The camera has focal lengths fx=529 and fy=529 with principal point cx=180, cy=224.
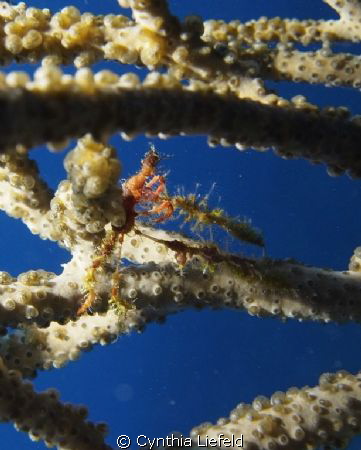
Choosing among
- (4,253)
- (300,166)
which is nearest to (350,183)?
(300,166)

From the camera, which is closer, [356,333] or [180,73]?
[180,73]

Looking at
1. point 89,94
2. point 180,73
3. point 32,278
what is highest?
point 180,73

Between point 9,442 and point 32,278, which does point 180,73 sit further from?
point 9,442

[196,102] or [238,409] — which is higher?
[196,102]

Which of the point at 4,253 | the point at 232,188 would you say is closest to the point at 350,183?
the point at 232,188

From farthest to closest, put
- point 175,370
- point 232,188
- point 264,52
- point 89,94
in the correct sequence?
point 232,188, point 175,370, point 264,52, point 89,94

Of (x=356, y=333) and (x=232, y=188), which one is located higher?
(x=232, y=188)

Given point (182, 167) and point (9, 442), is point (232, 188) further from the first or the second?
point (9, 442)

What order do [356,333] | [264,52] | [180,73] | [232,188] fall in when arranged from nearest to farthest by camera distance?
1. [180,73]
2. [264,52]
3. [356,333]
4. [232,188]

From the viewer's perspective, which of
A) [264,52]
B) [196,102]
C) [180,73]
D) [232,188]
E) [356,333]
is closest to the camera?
[196,102]
